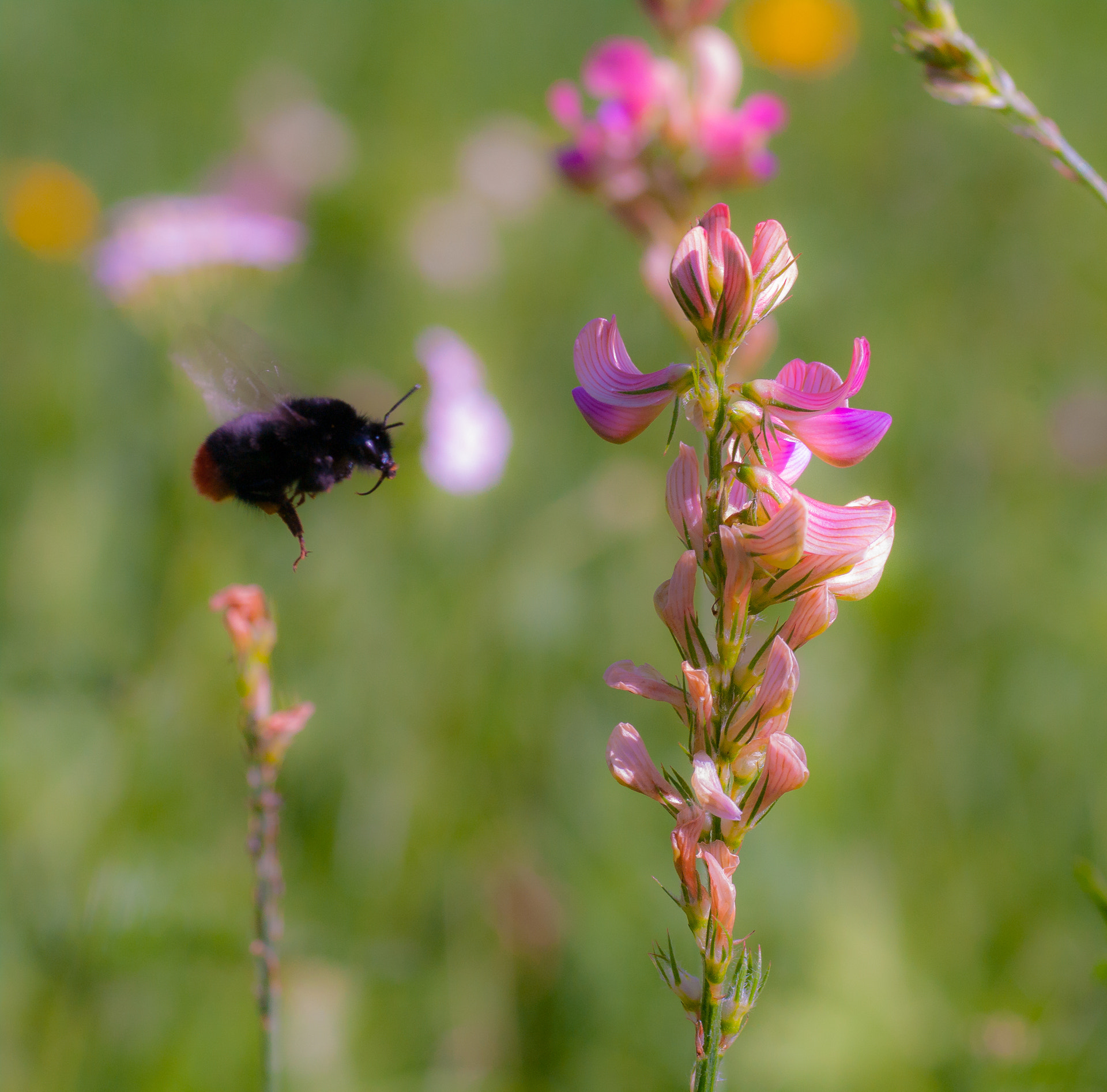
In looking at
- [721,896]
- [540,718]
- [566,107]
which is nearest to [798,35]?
[566,107]

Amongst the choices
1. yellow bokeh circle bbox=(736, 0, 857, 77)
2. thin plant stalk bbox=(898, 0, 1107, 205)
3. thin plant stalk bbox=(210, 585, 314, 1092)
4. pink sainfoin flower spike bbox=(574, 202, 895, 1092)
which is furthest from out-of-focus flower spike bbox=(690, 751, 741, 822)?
yellow bokeh circle bbox=(736, 0, 857, 77)

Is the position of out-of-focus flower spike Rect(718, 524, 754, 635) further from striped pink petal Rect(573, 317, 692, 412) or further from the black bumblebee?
the black bumblebee

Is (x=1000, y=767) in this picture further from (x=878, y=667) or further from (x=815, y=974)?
(x=815, y=974)

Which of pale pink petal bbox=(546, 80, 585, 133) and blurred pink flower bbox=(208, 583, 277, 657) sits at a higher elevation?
pale pink petal bbox=(546, 80, 585, 133)

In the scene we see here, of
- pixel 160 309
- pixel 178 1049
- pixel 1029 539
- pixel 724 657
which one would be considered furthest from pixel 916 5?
pixel 1029 539

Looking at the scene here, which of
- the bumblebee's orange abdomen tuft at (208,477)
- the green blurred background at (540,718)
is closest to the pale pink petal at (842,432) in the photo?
the green blurred background at (540,718)

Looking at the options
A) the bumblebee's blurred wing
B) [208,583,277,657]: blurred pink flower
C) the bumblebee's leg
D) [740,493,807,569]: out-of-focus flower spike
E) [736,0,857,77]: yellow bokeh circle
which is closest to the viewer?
[740,493,807,569]: out-of-focus flower spike

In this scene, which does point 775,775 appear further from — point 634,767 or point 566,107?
point 566,107

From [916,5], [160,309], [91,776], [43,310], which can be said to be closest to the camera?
[916,5]
